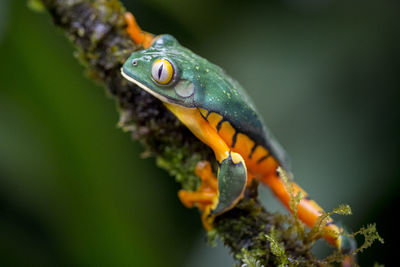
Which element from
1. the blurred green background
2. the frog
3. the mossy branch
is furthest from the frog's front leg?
the blurred green background

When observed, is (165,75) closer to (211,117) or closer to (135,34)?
(211,117)

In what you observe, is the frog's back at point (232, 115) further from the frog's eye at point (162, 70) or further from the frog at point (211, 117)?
the frog's eye at point (162, 70)

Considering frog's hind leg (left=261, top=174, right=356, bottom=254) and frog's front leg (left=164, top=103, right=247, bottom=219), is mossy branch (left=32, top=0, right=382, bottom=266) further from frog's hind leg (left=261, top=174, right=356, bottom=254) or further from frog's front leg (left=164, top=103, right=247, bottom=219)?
frog's hind leg (left=261, top=174, right=356, bottom=254)

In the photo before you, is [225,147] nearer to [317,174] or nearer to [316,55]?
[317,174]

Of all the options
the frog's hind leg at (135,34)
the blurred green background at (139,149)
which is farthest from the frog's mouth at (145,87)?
the blurred green background at (139,149)

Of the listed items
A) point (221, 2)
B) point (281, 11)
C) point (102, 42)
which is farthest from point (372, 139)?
point (102, 42)

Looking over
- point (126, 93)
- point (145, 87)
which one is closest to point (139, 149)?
point (126, 93)
